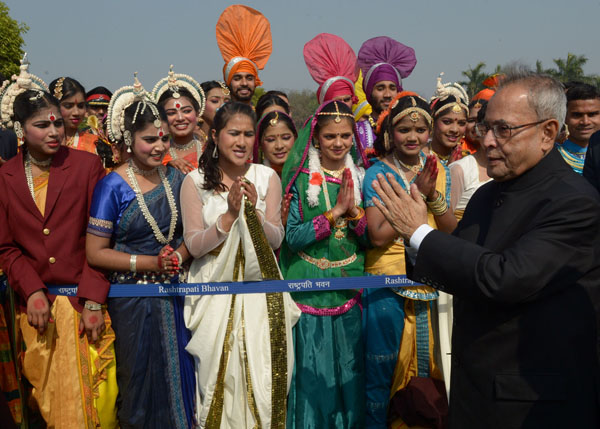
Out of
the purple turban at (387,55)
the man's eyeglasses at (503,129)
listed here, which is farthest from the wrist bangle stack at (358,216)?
the purple turban at (387,55)

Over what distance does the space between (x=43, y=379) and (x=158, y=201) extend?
1.37 meters

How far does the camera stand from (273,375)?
3.62 m

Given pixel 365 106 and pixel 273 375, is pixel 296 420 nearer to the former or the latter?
pixel 273 375

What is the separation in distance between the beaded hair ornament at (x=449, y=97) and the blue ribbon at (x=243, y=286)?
198cm

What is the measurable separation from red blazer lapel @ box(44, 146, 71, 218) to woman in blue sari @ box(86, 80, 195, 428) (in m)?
0.27

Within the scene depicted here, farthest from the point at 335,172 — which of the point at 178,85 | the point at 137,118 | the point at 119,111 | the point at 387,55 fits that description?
the point at 387,55

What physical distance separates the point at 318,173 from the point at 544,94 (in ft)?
6.72

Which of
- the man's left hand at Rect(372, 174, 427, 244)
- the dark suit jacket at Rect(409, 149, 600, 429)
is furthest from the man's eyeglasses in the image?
the man's left hand at Rect(372, 174, 427, 244)

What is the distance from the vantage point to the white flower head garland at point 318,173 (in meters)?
3.96

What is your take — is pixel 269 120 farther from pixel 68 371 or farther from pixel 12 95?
pixel 68 371

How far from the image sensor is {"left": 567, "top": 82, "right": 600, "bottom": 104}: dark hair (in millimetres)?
4641

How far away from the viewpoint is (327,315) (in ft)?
12.7

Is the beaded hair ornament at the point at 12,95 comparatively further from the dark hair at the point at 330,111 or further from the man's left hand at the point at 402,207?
the man's left hand at the point at 402,207

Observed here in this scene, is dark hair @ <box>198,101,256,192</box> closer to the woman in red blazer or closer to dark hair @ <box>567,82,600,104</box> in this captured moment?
the woman in red blazer
